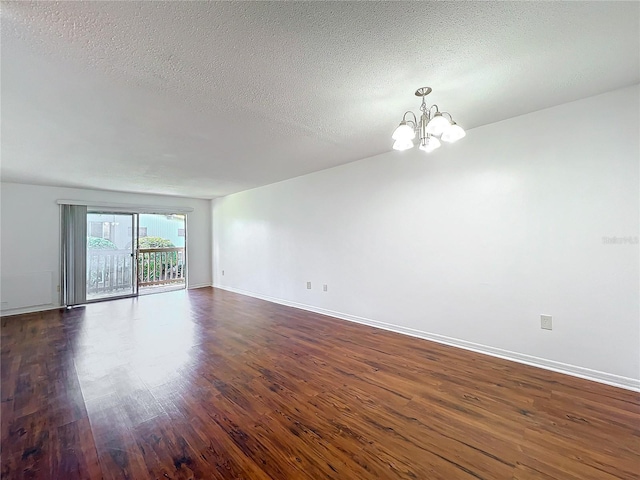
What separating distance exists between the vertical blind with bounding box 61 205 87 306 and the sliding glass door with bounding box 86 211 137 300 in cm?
39

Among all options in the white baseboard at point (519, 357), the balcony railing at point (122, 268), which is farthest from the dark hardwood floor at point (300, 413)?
the balcony railing at point (122, 268)

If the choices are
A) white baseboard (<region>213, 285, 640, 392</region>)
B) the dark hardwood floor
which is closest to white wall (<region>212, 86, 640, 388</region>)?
white baseboard (<region>213, 285, 640, 392</region>)

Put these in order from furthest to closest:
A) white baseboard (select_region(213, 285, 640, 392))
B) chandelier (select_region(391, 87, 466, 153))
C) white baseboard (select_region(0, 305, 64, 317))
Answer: white baseboard (select_region(0, 305, 64, 317)) → white baseboard (select_region(213, 285, 640, 392)) → chandelier (select_region(391, 87, 466, 153))

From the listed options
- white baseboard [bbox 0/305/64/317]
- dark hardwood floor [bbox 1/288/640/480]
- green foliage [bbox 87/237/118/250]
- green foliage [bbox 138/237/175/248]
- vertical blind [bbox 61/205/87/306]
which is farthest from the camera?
green foliage [bbox 138/237/175/248]

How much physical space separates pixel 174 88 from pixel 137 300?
16.8 ft

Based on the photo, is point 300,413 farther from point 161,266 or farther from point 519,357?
point 161,266

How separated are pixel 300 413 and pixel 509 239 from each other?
245 cm

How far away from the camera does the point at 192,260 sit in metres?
6.95

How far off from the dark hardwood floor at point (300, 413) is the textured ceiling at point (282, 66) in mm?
2263

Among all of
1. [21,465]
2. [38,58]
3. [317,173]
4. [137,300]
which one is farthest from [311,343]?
[137,300]

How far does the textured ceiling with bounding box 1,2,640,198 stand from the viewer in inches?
53.2

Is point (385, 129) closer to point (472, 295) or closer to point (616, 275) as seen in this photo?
point (472, 295)

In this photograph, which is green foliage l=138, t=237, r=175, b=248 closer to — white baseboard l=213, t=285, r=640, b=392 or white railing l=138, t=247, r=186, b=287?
white railing l=138, t=247, r=186, b=287

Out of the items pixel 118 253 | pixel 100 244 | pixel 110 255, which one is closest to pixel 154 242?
pixel 118 253
